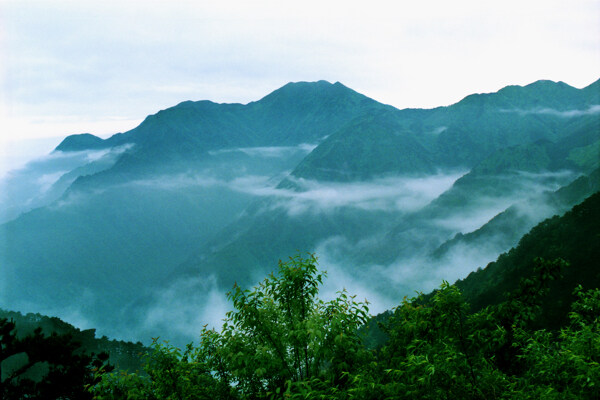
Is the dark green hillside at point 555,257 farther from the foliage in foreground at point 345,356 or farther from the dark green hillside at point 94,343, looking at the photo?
the dark green hillside at point 94,343

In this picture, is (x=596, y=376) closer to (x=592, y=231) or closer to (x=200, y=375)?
(x=200, y=375)

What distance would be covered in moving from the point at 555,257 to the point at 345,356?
105 m

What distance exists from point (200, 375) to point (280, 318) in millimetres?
2689

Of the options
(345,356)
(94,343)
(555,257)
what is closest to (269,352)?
(345,356)

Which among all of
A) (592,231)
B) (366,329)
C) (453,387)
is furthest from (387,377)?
(592,231)

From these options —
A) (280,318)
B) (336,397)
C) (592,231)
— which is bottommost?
(592,231)

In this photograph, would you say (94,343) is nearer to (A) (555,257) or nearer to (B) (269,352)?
(B) (269,352)

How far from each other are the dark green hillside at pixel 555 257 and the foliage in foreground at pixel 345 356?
6496 centimetres

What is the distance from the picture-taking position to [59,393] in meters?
20.0

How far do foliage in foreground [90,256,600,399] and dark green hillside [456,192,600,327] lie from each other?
6496 cm

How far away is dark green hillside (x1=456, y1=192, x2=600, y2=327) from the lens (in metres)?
69.9

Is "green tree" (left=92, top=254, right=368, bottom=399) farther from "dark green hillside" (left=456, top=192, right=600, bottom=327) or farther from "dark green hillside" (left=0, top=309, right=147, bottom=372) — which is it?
"dark green hillside" (left=0, top=309, right=147, bottom=372)

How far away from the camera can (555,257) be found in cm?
8881

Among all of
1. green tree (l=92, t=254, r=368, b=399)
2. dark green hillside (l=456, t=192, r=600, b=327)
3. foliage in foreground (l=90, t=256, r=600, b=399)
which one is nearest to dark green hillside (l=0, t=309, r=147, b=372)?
green tree (l=92, t=254, r=368, b=399)
